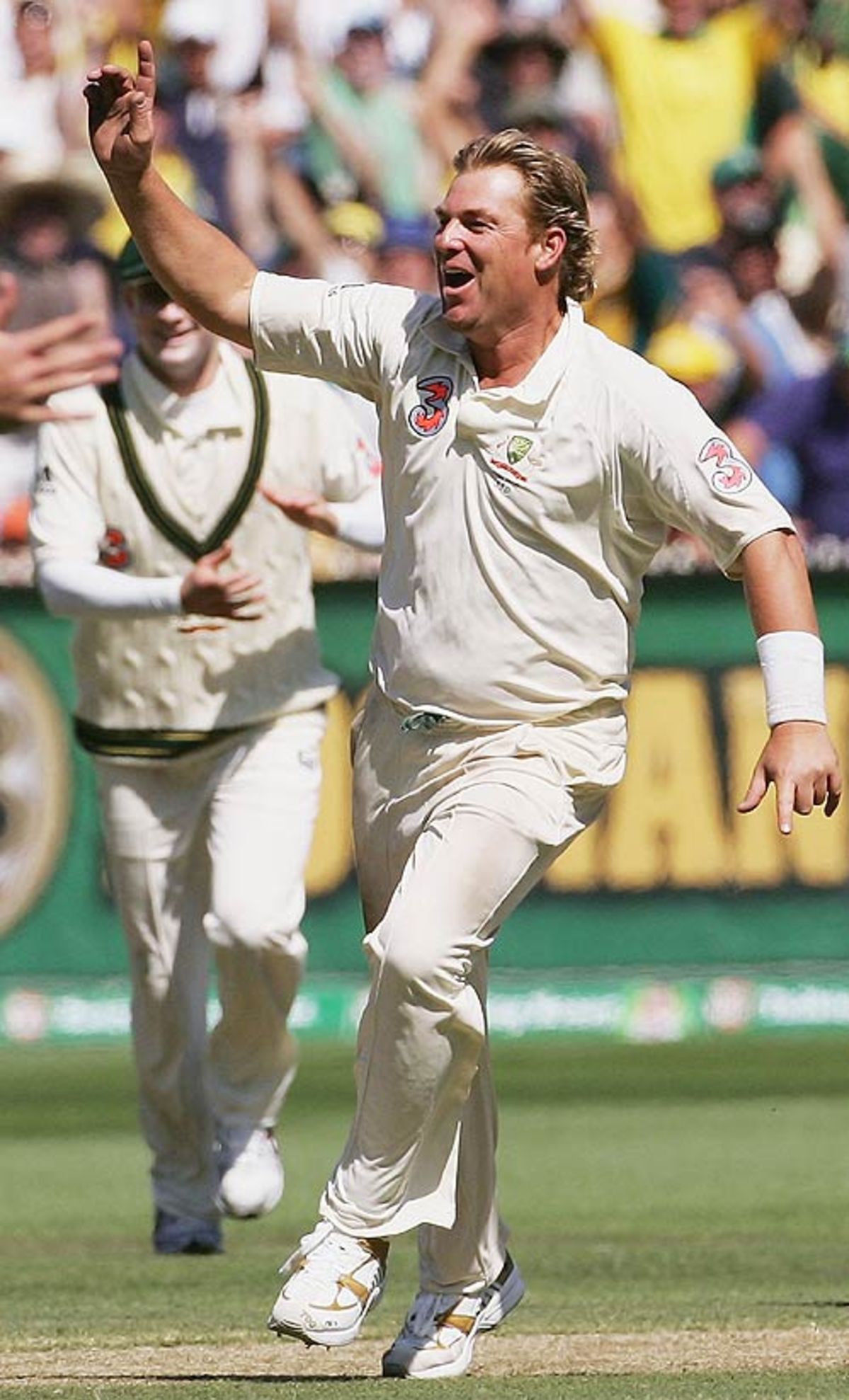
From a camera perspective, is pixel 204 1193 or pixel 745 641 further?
pixel 745 641

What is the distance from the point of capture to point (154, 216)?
5664 mm

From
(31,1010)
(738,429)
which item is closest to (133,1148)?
(31,1010)

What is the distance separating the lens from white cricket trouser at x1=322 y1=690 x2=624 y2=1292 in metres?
5.41

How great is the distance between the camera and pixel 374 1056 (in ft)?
18.0

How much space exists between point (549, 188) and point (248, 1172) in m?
3.60

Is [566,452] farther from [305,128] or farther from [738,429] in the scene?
[305,128]

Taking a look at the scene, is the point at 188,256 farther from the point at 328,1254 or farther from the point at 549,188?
the point at 328,1254

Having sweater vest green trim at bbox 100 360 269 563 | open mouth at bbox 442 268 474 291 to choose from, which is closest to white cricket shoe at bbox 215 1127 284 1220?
sweater vest green trim at bbox 100 360 269 563

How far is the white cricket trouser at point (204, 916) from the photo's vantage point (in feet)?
27.3

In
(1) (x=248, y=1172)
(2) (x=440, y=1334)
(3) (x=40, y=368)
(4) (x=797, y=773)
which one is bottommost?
(1) (x=248, y=1172)

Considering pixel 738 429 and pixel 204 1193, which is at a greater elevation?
pixel 738 429

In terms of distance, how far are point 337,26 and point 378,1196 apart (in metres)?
11.9

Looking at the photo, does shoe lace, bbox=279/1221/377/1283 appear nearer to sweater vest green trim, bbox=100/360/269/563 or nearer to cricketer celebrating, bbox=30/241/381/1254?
cricketer celebrating, bbox=30/241/381/1254

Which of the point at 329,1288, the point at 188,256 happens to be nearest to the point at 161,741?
the point at 188,256
